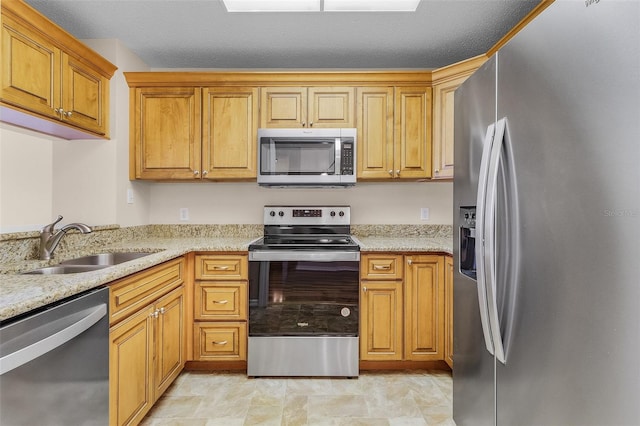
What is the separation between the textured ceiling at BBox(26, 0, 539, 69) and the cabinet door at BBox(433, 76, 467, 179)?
358 millimetres

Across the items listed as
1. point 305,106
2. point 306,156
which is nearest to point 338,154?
point 306,156

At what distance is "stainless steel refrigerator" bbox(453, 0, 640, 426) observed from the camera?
66 cm

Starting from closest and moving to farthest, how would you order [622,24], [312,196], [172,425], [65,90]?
[622,24] → [172,425] → [65,90] → [312,196]

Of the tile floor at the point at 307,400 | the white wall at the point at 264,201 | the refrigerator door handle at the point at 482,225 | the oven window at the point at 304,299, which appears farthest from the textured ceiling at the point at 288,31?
the tile floor at the point at 307,400

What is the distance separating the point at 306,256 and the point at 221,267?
0.59 meters

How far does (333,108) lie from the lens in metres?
2.55

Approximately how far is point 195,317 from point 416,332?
1.52 metres

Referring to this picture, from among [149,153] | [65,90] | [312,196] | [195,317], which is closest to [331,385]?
[195,317]

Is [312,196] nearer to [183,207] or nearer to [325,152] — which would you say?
[325,152]

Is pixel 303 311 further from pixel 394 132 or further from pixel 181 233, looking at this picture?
pixel 394 132

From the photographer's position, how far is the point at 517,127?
A: 101 centimetres

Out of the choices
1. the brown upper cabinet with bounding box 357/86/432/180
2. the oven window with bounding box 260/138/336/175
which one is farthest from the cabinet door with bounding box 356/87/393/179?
the oven window with bounding box 260/138/336/175

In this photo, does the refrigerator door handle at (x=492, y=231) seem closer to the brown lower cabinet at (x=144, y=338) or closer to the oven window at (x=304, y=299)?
the oven window at (x=304, y=299)

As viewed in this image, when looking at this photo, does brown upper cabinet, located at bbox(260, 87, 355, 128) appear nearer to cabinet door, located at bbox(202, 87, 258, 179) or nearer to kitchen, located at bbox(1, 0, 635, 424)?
cabinet door, located at bbox(202, 87, 258, 179)
